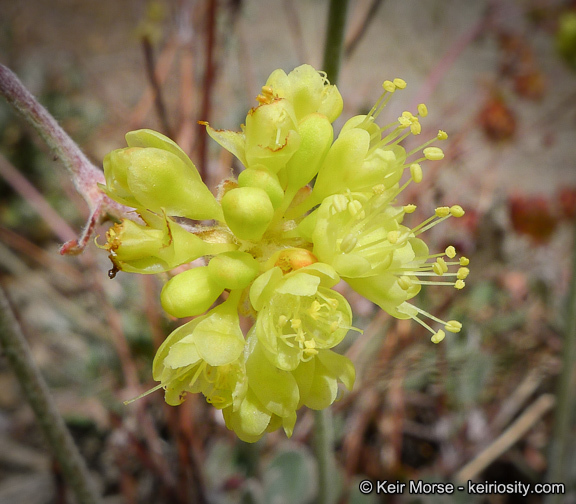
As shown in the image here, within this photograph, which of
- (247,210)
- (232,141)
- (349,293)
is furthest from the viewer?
(349,293)

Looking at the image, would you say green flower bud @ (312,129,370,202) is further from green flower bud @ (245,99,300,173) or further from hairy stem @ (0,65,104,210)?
hairy stem @ (0,65,104,210)

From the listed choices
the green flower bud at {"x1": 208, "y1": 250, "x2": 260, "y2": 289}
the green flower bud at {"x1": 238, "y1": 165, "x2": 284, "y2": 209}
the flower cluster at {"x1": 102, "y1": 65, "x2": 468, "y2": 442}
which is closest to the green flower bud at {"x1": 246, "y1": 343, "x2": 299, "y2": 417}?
the flower cluster at {"x1": 102, "y1": 65, "x2": 468, "y2": 442}

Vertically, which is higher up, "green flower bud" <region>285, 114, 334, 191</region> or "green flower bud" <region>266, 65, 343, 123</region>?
"green flower bud" <region>266, 65, 343, 123</region>

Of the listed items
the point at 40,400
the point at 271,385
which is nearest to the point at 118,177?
the point at 271,385

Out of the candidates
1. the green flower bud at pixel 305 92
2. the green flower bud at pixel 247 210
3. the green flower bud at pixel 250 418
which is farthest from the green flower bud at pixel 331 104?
the green flower bud at pixel 250 418

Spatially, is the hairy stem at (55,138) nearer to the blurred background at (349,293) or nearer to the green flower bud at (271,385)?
the blurred background at (349,293)

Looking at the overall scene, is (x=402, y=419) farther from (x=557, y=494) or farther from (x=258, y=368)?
(x=258, y=368)

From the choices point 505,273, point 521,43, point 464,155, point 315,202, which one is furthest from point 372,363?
point 521,43

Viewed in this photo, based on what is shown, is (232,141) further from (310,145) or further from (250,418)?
(250,418)
